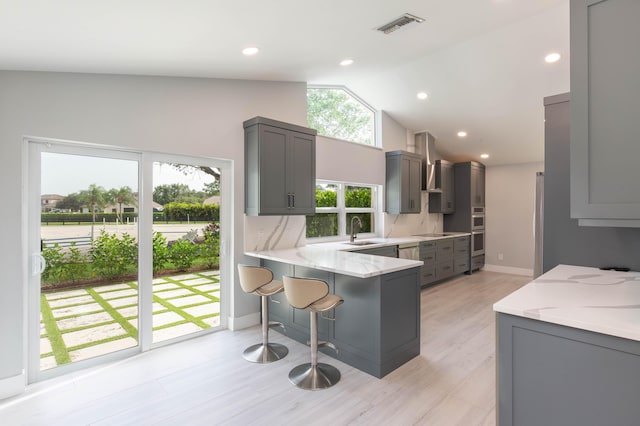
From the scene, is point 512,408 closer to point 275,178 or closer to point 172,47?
point 275,178

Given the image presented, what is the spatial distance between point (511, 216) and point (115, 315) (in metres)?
7.34

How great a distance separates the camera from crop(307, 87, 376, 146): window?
16.6 ft

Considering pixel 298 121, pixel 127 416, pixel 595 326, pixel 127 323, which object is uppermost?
pixel 298 121

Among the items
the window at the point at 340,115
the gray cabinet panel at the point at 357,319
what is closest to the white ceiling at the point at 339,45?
the window at the point at 340,115

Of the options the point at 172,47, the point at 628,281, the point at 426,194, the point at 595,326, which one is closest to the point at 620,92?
the point at 595,326

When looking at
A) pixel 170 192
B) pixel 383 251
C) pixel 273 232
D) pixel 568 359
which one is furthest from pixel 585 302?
pixel 170 192

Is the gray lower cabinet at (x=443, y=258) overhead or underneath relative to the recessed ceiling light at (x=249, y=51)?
underneath

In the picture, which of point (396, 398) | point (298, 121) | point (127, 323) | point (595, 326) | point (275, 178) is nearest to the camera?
point (595, 326)

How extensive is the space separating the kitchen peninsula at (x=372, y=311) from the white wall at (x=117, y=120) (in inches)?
52.6

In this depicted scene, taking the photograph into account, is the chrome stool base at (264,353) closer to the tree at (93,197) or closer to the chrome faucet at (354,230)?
the tree at (93,197)

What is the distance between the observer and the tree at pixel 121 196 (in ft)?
10.1

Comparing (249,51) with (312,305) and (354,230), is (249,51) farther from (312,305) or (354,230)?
(354,230)

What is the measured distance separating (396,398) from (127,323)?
256 centimetres

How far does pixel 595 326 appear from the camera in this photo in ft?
4.25
